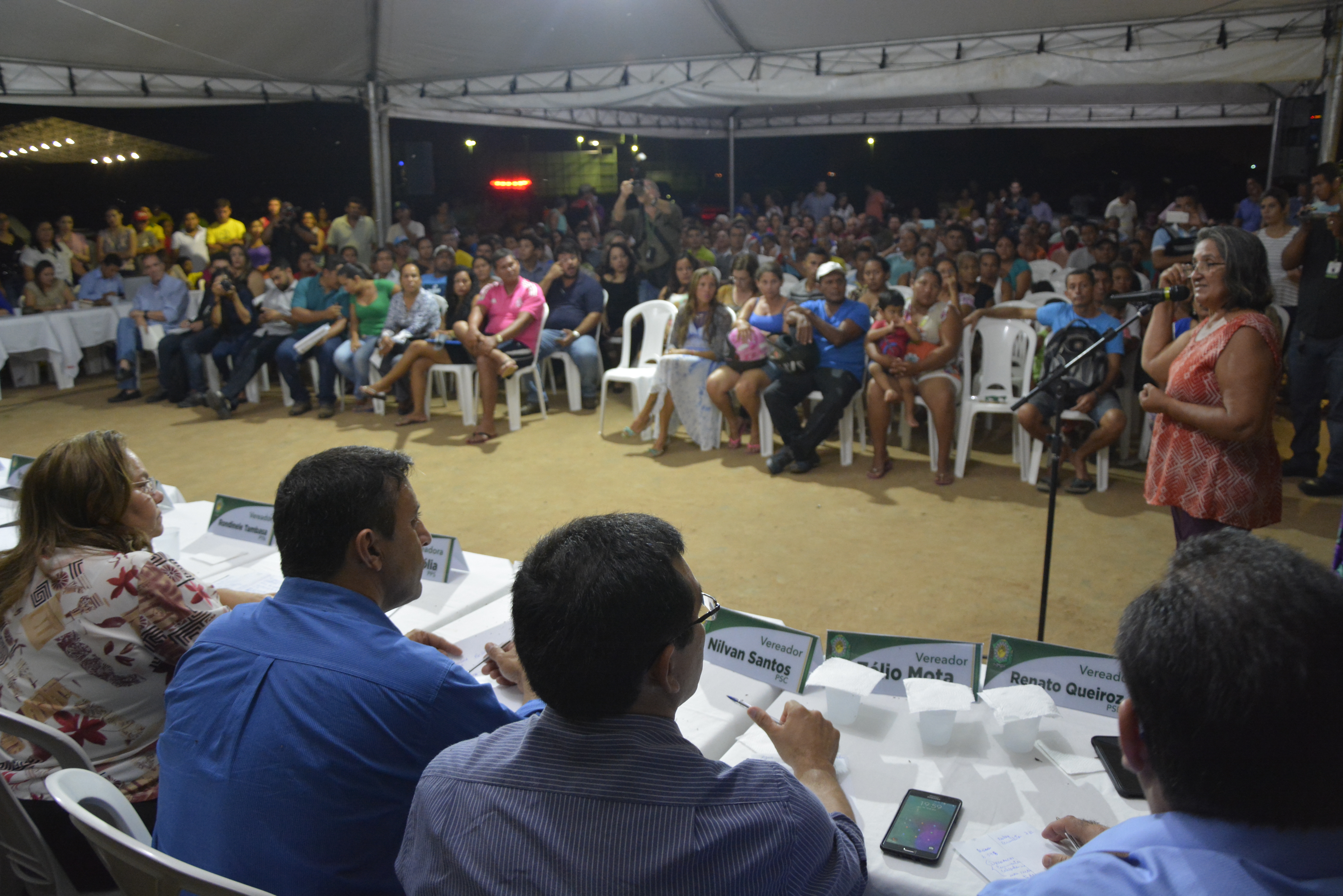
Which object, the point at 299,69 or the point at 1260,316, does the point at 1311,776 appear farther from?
the point at 299,69

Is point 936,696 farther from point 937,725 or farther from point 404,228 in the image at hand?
point 404,228

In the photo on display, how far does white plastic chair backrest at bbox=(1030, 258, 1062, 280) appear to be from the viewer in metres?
7.39

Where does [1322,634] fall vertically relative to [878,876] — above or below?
above

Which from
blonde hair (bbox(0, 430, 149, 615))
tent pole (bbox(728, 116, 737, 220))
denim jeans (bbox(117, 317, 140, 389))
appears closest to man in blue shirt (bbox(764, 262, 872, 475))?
blonde hair (bbox(0, 430, 149, 615))

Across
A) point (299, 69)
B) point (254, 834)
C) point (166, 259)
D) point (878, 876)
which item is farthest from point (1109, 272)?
point (166, 259)

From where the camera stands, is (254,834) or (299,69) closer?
(254,834)

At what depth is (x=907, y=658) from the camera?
159 cm

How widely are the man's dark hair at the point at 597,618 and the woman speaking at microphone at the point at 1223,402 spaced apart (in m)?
1.74

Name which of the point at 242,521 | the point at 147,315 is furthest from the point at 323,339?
the point at 242,521

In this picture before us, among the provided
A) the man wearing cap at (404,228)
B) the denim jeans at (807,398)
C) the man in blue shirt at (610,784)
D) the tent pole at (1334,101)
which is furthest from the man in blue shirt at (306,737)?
the man wearing cap at (404,228)

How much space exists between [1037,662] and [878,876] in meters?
0.57

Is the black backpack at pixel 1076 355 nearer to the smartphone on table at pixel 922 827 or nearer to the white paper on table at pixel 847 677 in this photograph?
the white paper on table at pixel 847 677

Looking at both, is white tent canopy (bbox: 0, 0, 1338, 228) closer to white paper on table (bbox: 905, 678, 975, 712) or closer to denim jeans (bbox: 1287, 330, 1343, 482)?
denim jeans (bbox: 1287, 330, 1343, 482)

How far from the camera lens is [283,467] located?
513 cm
